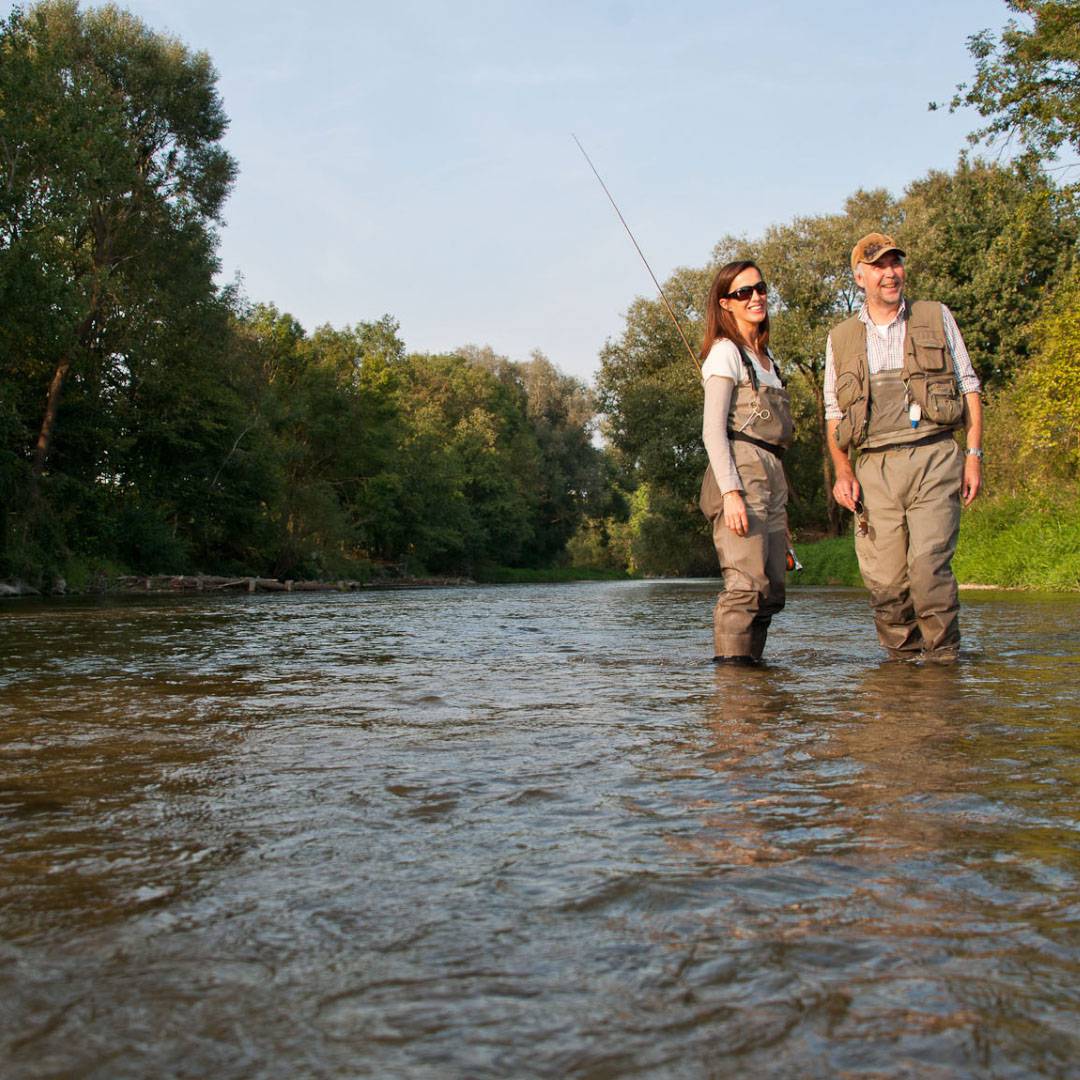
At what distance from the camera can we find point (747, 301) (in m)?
6.12

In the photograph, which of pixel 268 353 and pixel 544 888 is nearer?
pixel 544 888

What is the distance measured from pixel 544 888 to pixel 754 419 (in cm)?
437

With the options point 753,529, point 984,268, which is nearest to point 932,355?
point 753,529

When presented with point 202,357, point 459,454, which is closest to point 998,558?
point 202,357

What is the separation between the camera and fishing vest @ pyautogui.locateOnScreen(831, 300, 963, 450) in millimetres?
6133

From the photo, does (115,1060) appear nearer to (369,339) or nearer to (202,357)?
(202,357)

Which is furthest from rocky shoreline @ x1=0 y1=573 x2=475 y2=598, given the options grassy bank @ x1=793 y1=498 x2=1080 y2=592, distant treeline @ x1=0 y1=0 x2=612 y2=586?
grassy bank @ x1=793 y1=498 x2=1080 y2=592

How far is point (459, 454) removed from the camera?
205 feet

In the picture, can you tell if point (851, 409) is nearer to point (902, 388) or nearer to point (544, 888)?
point (902, 388)

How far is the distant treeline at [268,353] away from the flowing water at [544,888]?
17.1 metres

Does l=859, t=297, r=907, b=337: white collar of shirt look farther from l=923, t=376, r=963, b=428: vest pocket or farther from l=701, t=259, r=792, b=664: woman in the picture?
l=701, t=259, r=792, b=664: woman

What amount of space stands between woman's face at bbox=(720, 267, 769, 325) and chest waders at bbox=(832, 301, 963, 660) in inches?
23.8

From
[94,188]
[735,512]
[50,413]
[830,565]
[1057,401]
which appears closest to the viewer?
[735,512]

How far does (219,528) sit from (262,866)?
33.3m
